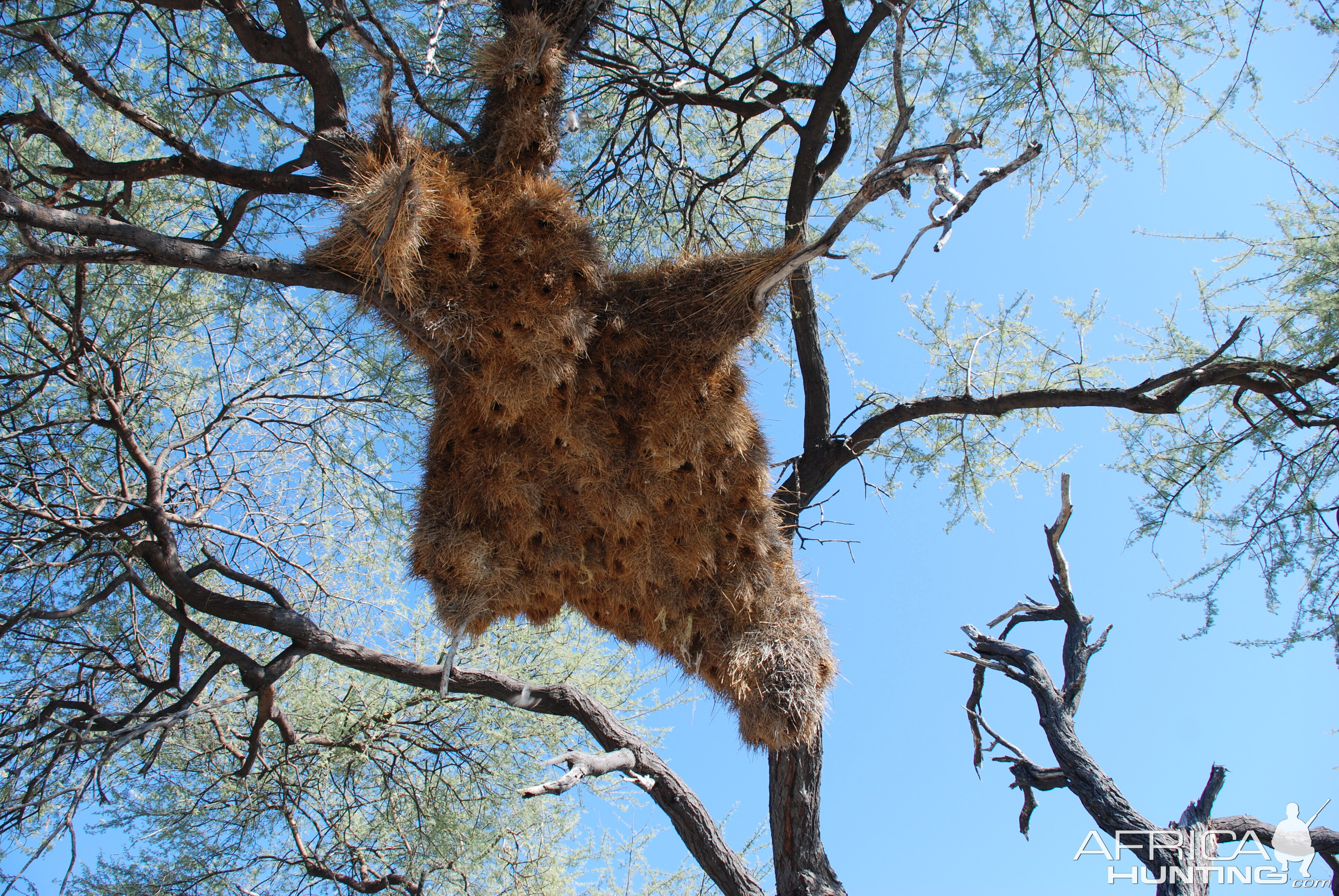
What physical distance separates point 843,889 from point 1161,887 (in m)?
1.56

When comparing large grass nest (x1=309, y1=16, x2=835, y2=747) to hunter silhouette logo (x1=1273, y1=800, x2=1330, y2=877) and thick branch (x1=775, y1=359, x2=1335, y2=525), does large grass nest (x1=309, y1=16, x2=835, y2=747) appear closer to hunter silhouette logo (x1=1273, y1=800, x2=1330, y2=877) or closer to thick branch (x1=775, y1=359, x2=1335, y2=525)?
thick branch (x1=775, y1=359, x2=1335, y2=525)

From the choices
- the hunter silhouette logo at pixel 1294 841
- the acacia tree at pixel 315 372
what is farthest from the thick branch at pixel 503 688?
the hunter silhouette logo at pixel 1294 841

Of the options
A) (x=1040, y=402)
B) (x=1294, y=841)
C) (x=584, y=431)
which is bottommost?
(x=1294, y=841)

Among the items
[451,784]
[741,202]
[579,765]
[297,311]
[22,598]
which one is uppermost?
[741,202]

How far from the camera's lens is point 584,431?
4285 millimetres

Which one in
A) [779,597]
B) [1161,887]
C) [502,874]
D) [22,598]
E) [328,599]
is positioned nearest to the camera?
[1161,887]

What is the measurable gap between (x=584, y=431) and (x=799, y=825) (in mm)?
2496

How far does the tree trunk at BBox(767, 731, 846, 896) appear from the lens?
14.8 feet

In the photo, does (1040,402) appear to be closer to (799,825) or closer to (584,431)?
(584,431)

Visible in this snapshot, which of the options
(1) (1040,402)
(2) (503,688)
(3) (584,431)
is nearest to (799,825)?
(2) (503,688)

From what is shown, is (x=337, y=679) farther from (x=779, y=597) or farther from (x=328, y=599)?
(x=779, y=597)

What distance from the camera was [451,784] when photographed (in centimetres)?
654

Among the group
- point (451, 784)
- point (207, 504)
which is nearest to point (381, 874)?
point (451, 784)

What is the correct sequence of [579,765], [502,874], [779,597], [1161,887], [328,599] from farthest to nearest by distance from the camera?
1. [502,874]
2. [328,599]
3. [779,597]
4. [1161,887]
5. [579,765]
